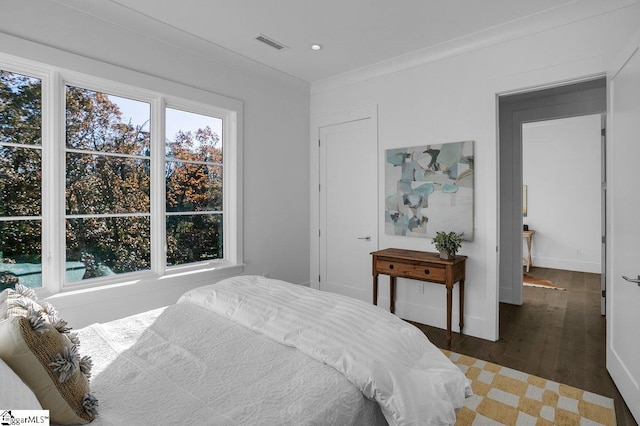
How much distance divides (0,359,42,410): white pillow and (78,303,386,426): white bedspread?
24 cm

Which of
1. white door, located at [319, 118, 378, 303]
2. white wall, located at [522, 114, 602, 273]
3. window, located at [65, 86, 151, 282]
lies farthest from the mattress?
white wall, located at [522, 114, 602, 273]

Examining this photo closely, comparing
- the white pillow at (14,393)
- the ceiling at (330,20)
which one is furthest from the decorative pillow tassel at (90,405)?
the ceiling at (330,20)

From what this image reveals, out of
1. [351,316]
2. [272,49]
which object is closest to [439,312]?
[351,316]

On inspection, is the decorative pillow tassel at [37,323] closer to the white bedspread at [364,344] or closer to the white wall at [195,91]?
the white bedspread at [364,344]

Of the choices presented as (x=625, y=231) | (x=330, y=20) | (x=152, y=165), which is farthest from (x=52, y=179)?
(x=625, y=231)

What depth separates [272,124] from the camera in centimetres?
403

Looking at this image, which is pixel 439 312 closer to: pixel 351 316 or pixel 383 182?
pixel 383 182

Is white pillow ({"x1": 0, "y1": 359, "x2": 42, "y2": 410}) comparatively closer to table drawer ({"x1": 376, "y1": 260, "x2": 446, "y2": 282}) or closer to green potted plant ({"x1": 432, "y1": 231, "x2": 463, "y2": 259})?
table drawer ({"x1": 376, "y1": 260, "x2": 446, "y2": 282})

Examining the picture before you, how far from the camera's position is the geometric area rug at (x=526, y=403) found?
2029 mm

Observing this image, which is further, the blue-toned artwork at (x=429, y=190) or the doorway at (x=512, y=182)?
the doorway at (x=512, y=182)

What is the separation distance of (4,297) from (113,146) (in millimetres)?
1905

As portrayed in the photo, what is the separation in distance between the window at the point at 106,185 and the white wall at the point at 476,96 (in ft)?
7.81

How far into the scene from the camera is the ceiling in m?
2.58

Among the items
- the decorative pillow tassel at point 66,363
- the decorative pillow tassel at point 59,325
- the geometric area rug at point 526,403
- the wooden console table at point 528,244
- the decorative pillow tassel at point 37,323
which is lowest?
the geometric area rug at point 526,403
